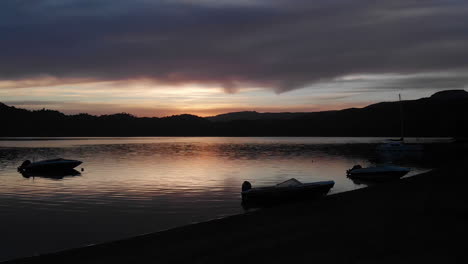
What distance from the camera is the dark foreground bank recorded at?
11031 mm

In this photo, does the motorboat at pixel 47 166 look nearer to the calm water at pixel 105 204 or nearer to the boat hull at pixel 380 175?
the calm water at pixel 105 204

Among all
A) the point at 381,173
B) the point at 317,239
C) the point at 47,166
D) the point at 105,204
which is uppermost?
the point at 47,166

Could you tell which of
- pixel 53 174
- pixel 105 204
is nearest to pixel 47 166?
pixel 53 174

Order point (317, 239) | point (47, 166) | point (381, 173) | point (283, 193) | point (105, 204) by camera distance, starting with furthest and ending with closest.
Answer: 1. point (47, 166)
2. point (381, 173)
3. point (105, 204)
4. point (283, 193)
5. point (317, 239)

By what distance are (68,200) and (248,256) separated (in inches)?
1041

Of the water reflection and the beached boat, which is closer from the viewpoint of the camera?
the beached boat

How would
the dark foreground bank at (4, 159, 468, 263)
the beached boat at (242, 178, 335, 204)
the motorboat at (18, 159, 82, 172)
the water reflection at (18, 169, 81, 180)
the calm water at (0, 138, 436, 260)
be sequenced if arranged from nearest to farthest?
1. the dark foreground bank at (4, 159, 468, 263)
2. the calm water at (0, 138, 436, 260)
3. the beached boat at (242, 178, 335, 204)
4. the water reflection at (18, 169, 81, 180)
5. the motorboat at (18, 159, 82, 172)

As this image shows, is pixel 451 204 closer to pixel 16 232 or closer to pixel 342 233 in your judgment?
pixel 342 233

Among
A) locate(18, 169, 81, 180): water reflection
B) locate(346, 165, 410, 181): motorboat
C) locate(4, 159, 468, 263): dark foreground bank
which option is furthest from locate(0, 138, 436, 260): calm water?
locate(4, 159, 468, 263): dark foreground bank

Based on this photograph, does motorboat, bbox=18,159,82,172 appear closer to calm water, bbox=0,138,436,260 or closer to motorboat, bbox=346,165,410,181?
calm water, bbox=0,138,436,260

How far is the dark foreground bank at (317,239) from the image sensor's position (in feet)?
36.2

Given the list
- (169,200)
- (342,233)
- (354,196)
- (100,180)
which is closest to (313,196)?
(354,196)

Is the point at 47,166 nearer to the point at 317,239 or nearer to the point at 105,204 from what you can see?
the point at 105,204

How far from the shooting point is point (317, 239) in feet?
42.3
